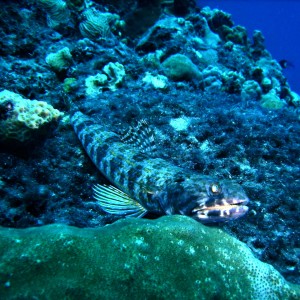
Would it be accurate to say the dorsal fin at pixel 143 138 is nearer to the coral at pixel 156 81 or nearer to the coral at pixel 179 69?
the coral at pixel 156 81

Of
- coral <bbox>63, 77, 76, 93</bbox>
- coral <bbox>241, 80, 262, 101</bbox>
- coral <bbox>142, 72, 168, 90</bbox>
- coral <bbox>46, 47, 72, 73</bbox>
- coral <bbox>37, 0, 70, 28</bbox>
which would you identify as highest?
coral <bbox>241, 80, 262, 101</bbox>

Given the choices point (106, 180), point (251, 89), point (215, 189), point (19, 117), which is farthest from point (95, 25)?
point (215, 189)

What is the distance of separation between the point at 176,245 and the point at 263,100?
30.3ft

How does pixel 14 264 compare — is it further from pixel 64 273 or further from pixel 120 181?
pixel 120 181

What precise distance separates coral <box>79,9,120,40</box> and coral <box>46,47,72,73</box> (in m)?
2.08

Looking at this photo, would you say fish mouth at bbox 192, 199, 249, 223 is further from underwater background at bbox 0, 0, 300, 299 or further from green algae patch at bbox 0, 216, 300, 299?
green algae patch at bbox 0, 216, 300, 299

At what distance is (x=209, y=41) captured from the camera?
41.5 feet

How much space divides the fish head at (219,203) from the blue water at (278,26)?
112m

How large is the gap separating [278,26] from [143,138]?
161 metres

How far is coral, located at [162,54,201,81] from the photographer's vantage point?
7578 millimetres

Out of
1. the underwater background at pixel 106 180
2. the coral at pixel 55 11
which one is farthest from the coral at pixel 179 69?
the coral at pixel 55 11

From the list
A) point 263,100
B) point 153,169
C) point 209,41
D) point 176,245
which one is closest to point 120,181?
point 153,169

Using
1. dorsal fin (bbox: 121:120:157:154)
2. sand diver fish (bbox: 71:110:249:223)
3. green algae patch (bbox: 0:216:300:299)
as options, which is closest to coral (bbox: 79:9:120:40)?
sand diver fish (bbox: 71:110:249:223)

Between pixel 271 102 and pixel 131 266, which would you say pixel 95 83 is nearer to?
pixel 131 266
